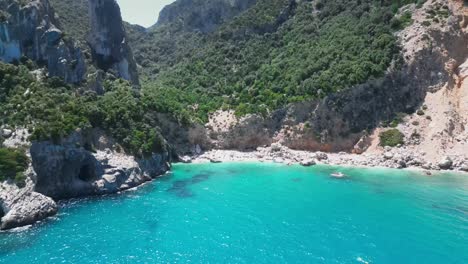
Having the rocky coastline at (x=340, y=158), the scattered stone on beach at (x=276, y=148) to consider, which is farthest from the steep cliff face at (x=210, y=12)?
the rocky coastline at (x=340, y=158)

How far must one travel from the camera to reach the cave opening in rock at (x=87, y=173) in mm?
63222

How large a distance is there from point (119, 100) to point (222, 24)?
83.8 metres

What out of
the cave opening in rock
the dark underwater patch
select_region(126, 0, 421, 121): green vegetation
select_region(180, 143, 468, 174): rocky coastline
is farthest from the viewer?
select_region(126, 0, 421, 121): green vegetation

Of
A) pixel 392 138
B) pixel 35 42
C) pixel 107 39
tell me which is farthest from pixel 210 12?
pixel 392 138

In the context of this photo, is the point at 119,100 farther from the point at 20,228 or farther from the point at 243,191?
the point at 20,228

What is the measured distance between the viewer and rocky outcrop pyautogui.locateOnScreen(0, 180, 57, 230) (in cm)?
4931

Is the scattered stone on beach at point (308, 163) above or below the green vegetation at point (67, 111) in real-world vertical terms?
below

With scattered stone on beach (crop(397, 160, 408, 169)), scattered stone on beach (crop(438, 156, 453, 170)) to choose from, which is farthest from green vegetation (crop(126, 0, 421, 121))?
scattered stone on beach (crop(438, 156, 453, 170))

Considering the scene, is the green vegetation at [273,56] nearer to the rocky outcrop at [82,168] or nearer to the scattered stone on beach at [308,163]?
the scattered stone on beach at [308,163]

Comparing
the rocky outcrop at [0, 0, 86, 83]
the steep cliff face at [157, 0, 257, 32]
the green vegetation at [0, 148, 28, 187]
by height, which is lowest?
the green vegetation at [0, 148, 28, 187]

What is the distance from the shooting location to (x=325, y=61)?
101m

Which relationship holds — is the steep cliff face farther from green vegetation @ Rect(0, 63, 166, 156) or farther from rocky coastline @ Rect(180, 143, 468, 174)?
green vegetation @ Rect(0, 63, 166, 156)

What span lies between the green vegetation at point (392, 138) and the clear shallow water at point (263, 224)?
14.3m

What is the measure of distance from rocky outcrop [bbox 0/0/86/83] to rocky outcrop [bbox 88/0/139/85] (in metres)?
23.6
